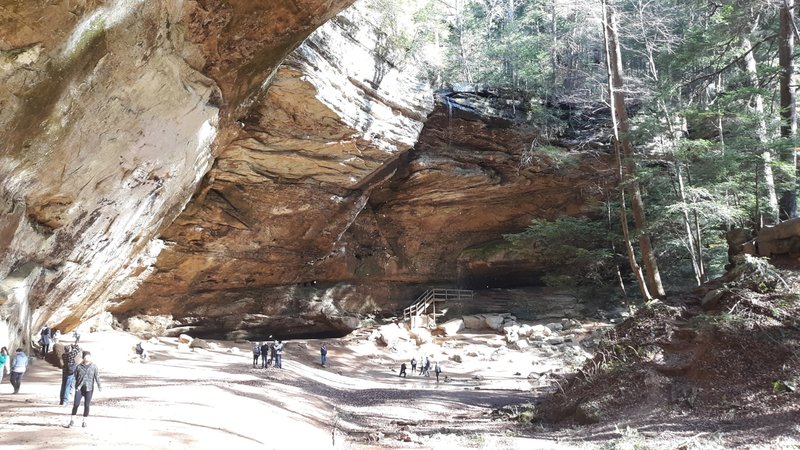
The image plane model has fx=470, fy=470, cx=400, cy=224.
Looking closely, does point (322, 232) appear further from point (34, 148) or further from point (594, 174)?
point (34, 148)

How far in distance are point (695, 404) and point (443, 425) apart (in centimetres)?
442

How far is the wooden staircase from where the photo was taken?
25.4 metres

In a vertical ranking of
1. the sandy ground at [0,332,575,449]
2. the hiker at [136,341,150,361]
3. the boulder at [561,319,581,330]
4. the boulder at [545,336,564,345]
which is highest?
Answer: the boulder at [561,319,581,330]

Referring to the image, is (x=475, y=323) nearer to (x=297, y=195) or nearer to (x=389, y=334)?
(x=389, y=334)

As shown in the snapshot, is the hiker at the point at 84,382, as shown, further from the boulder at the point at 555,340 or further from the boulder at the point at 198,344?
the boulder at the point at 555,340

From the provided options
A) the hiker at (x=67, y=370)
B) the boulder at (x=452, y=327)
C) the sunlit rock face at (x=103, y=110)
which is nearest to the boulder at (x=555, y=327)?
the boulder at (x=452, y=327)

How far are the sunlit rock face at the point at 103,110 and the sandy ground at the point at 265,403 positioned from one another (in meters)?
2.67

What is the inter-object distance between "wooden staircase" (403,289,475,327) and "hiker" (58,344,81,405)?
59.8ft

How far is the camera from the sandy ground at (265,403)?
6.19m

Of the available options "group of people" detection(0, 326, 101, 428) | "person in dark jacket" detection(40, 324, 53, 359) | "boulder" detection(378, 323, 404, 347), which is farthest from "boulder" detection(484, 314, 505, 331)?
"group of people" detection(0, 326, 101, 428)

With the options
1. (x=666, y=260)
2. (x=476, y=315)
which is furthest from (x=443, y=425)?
(x=476, y=315)

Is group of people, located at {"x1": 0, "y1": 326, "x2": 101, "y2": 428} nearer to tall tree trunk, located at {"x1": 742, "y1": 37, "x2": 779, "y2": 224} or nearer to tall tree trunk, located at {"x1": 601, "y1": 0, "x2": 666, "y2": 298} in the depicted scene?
tall tree trunk, located at {"x1": 601, "y1": 0, "x2": 666, "y2": 298}

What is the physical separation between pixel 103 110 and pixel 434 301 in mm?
20386

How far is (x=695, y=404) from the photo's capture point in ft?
23.7
